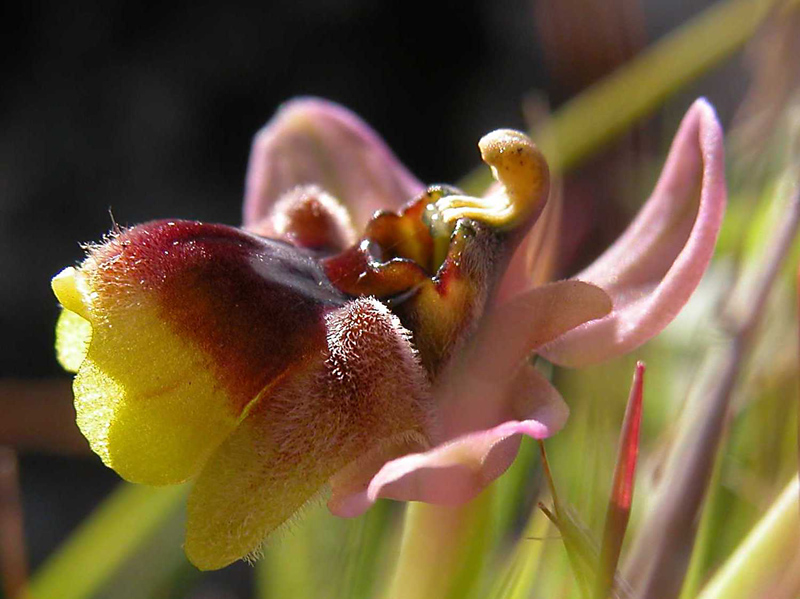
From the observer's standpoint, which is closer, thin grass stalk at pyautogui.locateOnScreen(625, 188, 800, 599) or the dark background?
thin grass stalk at pyautogui.locateOnScreen(625, 188, 800, 599)

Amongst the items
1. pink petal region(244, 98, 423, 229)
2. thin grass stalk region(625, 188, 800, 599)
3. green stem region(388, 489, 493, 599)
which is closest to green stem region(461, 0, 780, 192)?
pink petal region(244, 98, 423, 229)

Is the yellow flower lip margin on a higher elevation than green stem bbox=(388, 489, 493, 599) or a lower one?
higher

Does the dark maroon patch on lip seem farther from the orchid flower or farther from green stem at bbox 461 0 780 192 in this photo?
green stem at bbox 461 0 780 192

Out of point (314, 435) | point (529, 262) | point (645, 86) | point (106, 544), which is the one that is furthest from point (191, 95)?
point (314, 435)

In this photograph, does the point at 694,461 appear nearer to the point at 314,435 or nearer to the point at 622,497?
the point at 622,497

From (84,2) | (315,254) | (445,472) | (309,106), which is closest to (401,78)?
(84,2)

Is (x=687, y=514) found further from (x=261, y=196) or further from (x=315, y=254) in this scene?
(x=261, y=196)
